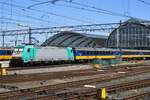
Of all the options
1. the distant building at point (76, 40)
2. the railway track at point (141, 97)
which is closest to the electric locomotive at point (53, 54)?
the railway track at point (141, 97)

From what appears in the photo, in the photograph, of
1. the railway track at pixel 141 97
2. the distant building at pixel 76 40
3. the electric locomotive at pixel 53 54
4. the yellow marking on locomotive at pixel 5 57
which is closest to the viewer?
the railway track at pixel 141 97

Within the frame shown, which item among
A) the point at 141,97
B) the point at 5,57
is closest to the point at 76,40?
the point at 5,57

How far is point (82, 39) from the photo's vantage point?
391 ft

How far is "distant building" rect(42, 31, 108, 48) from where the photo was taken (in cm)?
11706

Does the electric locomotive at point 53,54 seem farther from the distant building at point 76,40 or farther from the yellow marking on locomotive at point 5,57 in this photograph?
the distant building at point 76,40

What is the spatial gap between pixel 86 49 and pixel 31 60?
16950mm

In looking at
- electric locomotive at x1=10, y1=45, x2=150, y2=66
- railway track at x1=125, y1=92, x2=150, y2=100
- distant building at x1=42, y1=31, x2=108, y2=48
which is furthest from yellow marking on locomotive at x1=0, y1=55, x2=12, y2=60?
distant building at x1=42, y1=31, x2=108, y2=48

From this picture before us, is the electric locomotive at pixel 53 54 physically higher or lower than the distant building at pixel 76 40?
lower

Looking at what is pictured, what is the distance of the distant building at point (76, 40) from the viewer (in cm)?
11706

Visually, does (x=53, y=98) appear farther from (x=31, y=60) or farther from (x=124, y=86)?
(x=31, y=60)

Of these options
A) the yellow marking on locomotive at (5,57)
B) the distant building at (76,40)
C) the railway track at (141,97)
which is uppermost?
the distant building at (76,40)

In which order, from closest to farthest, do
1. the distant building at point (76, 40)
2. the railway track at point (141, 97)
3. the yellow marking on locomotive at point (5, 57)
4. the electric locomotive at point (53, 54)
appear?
1. the railway track at point (141, 97)
2. the electric locomotive at point (53, 54)
3. the yellow marking on locomotive at point (5, 57)
4. the distant building at point (76, 40)

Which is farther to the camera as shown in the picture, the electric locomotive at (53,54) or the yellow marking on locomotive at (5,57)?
the yellow marking on locomotive at (5,57)

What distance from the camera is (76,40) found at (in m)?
120
